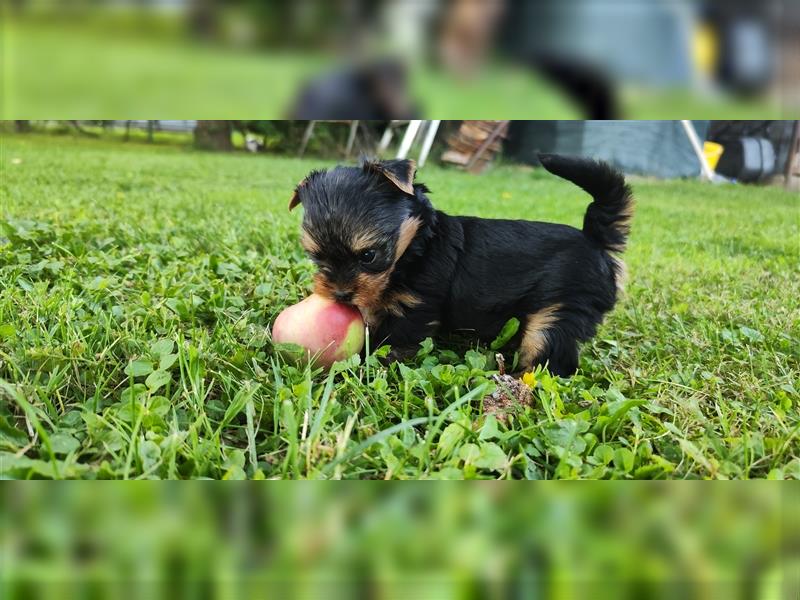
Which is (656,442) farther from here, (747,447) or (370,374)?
(370,374)

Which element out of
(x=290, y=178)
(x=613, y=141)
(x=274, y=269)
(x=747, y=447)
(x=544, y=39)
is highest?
(x=544, y=39)

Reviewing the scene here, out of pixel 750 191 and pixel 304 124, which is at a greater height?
pixel 304 124

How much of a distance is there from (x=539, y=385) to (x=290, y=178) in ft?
2.76

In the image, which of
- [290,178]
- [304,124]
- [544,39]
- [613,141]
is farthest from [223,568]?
[290,178]

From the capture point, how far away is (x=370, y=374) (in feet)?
3.97

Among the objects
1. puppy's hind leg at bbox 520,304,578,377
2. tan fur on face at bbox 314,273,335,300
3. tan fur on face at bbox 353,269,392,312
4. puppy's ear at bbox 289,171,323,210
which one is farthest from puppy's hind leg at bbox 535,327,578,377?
puppy's ear at bbox 289,171,323,210

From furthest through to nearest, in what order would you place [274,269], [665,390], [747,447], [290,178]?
[274,269], [290,178], [665,390], [747,447]

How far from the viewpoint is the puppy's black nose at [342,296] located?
1.38m

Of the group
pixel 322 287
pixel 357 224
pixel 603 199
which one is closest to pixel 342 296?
pixel 322 287

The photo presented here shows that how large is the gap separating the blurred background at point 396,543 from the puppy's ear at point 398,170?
0.95 meters

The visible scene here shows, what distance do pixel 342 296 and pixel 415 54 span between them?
0.85 metres

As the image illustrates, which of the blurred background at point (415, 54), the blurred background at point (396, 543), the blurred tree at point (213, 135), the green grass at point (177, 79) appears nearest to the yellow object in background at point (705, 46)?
the blurred background at point (415, 54)

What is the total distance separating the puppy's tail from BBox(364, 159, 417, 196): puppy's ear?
298 mm

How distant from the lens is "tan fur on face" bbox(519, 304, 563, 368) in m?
1.43
